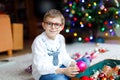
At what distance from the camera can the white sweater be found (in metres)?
1.43

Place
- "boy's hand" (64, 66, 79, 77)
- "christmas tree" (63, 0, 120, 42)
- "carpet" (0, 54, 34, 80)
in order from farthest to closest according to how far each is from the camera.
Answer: "christmas tree" (63, 0, 120, 42), "carpet" (0, 54, 34, 80), "boy's hand" (64, 66, 79, 77)

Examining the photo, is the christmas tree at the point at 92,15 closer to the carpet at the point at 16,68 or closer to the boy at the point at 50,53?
the carpet at the point at 16,68

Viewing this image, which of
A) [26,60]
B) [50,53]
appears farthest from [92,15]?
[50,53]

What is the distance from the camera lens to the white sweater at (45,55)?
1429 mm

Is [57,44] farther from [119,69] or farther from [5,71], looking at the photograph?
[5,71]

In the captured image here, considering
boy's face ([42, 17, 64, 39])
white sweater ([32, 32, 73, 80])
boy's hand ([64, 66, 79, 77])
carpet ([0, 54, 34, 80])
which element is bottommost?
carpet ([0, 54, 34, 80])

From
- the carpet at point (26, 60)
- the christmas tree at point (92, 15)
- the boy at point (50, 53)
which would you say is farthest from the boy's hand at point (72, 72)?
the christmas tree at point (92, 15)

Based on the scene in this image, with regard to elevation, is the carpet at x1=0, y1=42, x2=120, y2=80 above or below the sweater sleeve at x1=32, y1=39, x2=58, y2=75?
below

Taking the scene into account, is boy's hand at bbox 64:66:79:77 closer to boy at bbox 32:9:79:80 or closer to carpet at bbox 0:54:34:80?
boy at bbox 32:9:79:80

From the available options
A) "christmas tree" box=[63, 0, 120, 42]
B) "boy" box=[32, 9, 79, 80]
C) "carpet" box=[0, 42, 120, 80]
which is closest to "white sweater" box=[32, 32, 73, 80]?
"boy" box=[32, 9, 79, 80]

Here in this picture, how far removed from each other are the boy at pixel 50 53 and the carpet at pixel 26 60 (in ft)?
1.56

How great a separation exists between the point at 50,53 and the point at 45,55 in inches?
1.7

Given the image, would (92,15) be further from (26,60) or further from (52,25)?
(52,25)

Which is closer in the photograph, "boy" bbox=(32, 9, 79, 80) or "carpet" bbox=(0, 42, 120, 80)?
"boy" bbox=(32, 9, 79, 80)
